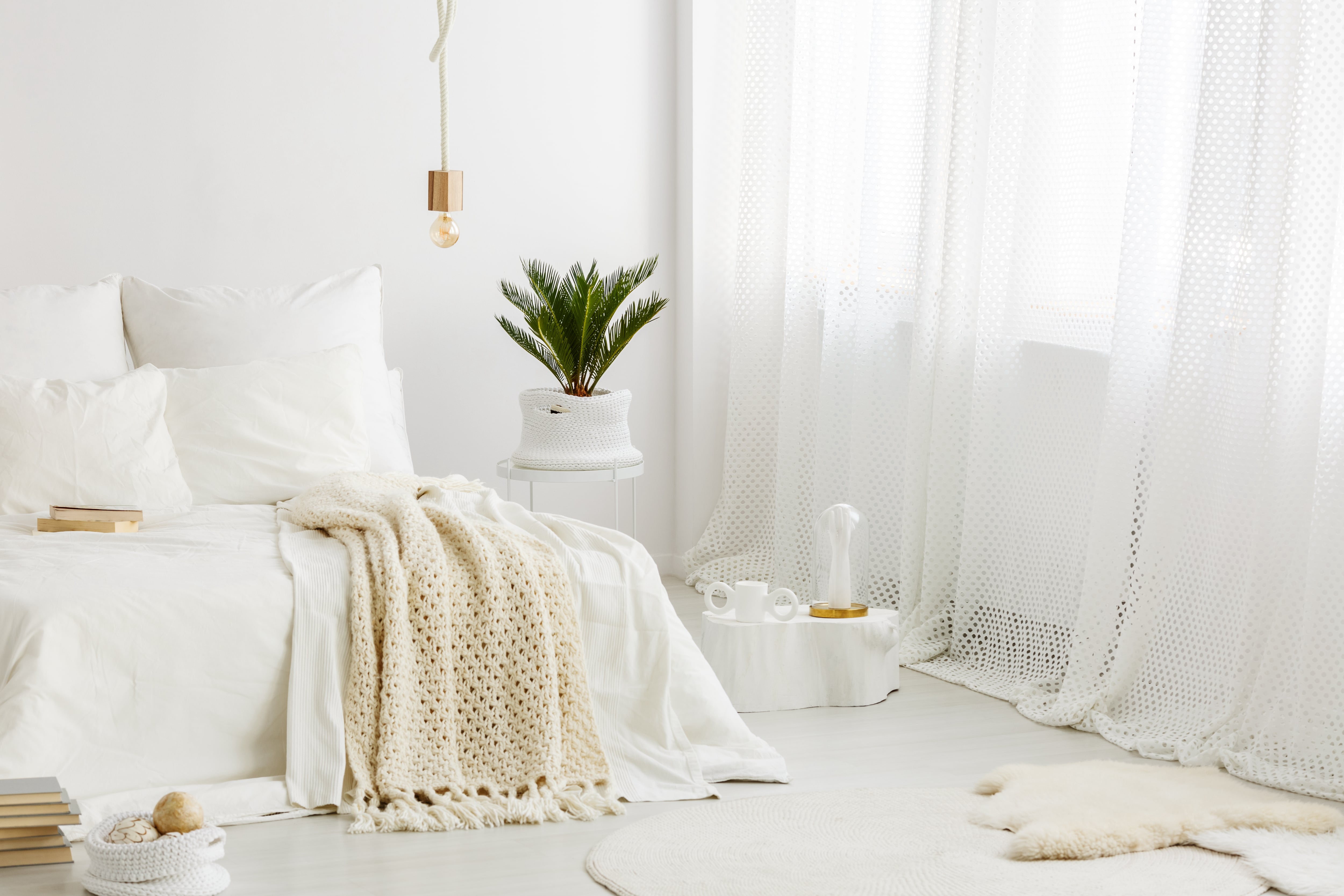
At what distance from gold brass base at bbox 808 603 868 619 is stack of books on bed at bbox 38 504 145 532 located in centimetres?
158

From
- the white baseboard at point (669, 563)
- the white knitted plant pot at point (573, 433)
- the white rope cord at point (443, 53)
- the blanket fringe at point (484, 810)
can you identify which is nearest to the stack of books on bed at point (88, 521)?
the blanket fringe at point (484, 810)

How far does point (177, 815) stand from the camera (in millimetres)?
2309

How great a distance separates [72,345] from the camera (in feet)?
11.6

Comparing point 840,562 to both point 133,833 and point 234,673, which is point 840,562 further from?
point 133,833

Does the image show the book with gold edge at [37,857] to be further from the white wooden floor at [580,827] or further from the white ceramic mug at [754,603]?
the white ceramic mug at [754,603]

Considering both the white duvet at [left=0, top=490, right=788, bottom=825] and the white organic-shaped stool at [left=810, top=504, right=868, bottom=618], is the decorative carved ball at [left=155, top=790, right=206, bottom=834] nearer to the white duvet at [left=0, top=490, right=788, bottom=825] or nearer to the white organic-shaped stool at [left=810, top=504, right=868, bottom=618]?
the white duvet at [left=0, top=490, right=788, bottom=825]

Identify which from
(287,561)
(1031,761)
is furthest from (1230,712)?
(287,561)

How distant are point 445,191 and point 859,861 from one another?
177 cm

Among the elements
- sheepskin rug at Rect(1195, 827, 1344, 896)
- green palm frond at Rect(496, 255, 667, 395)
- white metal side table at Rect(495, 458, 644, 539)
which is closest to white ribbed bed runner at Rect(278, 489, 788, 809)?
sheepskin rug at Rect(1195, 827, 1344, 896)

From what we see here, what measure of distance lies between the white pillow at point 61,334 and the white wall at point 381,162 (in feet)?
2.01

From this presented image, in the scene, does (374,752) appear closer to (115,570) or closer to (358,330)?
(115,570)

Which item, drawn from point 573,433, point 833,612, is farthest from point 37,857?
point 573,433

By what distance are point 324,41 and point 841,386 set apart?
1.87 meters

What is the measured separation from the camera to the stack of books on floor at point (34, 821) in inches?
91.8
